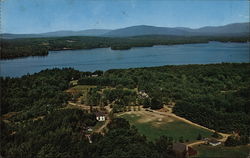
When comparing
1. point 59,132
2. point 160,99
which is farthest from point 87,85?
point 59,132

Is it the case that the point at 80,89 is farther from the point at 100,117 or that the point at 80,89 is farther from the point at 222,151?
the point at 222,151

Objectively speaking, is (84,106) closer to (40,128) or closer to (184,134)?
(40,128)

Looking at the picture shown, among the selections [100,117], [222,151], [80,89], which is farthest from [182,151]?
[80,89]

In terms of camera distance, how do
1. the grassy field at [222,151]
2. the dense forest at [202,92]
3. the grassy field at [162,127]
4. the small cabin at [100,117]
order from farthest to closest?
the small cabin at [100,117] < the dense forest at [202,92] < the grassy field at [162,127] < the grassy field at [222,151]

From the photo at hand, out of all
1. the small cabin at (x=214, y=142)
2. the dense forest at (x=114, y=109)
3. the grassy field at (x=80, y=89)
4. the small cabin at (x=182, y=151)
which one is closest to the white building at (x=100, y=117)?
the dense forest at (x=114, y=109)

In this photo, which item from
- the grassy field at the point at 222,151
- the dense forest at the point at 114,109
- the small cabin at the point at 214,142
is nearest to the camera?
the dense forest at the point at 114,109

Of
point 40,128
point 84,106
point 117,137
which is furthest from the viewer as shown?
point 84,106

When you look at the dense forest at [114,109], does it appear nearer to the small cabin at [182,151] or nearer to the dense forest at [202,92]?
the dense forest at [202,92]

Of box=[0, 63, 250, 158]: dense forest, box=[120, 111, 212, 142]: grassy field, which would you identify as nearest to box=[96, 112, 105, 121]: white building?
box=[0, 63, 250, 158]: dense forest

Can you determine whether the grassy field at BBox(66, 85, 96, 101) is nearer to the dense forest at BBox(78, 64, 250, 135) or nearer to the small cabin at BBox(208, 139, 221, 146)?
the dense forest at BBox(78, 64, 250, 135)
